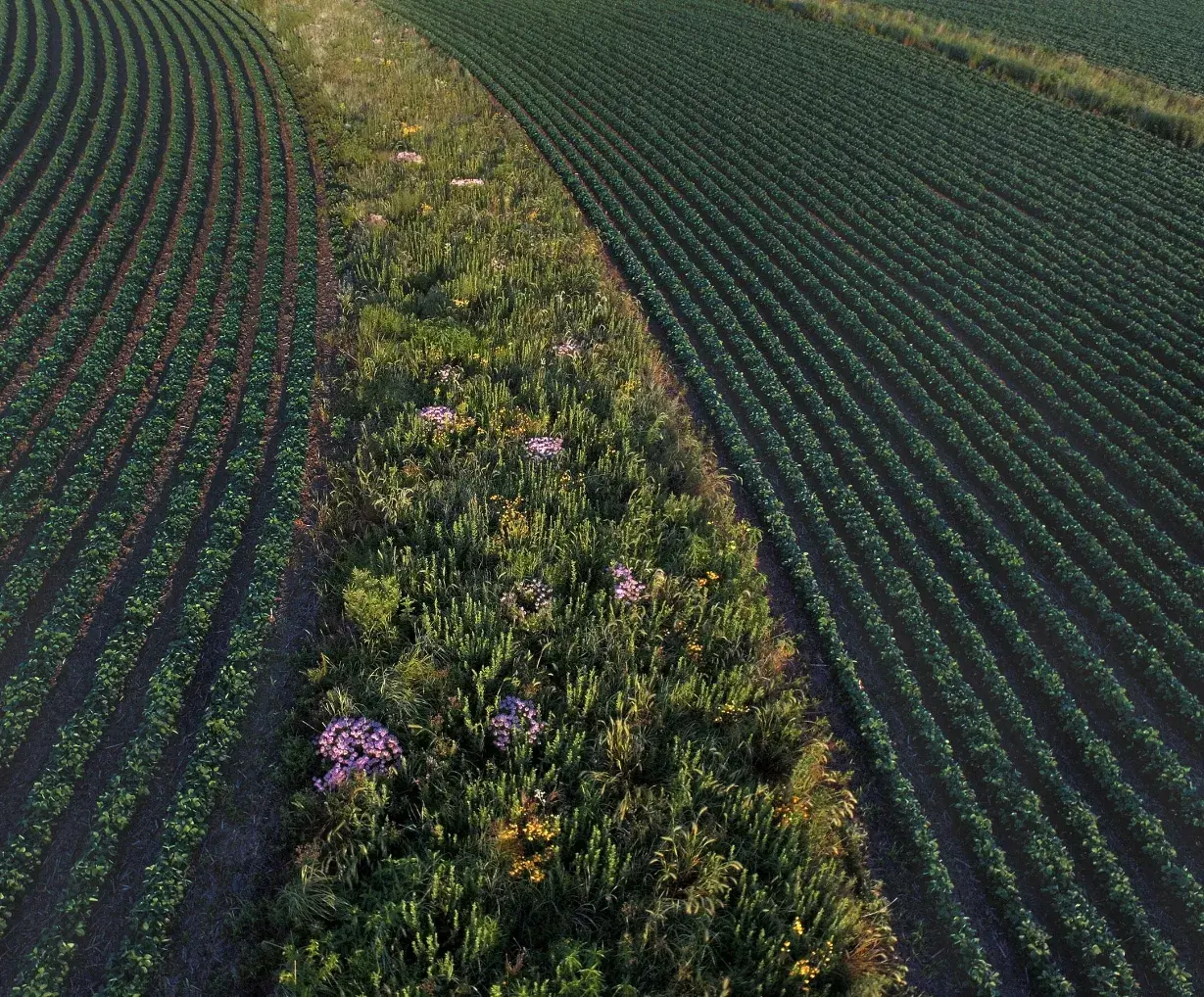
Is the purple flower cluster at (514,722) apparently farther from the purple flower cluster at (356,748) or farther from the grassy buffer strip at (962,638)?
the grassy buffer strip at (962,638)

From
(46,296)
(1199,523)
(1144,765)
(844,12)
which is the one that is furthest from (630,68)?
(1144,765)

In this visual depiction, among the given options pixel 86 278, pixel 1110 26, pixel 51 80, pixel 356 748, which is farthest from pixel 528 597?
pixel 1110 26

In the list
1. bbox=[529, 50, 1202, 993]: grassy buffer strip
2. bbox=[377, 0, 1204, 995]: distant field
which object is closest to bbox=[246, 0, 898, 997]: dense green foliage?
bbox=[377, 0, 1204, 995]: distant field

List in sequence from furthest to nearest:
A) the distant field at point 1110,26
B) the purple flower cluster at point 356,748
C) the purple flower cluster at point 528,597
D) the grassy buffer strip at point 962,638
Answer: the distant field at point 1110,26
the purple flower cluster at point 528,597
the purple flower cluster at point 356,748
the grassy buffer strip at point 962,638

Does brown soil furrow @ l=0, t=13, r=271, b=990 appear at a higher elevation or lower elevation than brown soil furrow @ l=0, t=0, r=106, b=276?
lower

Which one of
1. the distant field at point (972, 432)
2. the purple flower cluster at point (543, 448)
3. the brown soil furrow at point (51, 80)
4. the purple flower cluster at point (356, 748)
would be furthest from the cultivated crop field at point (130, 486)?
the distant field at point (972, 432)

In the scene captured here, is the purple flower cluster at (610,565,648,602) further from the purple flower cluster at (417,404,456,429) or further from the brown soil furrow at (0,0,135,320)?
the brown soil furrow at (0,0,135,320)

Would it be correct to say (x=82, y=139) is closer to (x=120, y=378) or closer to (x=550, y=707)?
(x=120, y=378)
